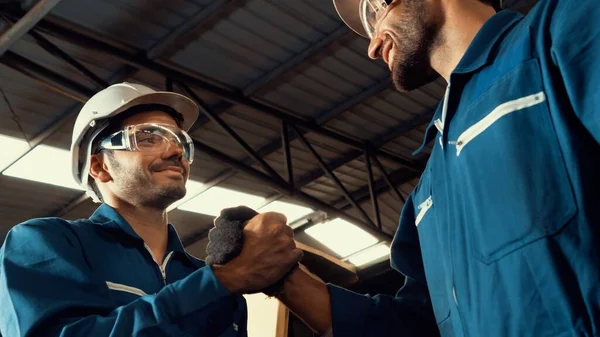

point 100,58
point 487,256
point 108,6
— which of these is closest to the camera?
point 487,256

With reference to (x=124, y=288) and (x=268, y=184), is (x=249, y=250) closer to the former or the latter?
(x=124, y=288)

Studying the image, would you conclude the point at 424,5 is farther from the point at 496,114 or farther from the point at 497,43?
the point at 496,114

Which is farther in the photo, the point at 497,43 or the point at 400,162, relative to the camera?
the point at 400,162

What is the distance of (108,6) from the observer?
5.55m

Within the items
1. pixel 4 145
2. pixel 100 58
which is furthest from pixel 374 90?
pixel 4 145

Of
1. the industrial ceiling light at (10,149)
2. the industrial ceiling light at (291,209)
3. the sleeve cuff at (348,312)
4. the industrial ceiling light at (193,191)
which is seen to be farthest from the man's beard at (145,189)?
the industrial ceiling light at (291,209)

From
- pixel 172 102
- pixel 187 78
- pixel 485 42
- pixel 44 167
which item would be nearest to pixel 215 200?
pixel 44 167

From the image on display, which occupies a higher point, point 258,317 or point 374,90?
point 374,90

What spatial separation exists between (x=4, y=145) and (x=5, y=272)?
571cm

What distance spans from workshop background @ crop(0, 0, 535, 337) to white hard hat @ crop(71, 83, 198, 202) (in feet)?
4.48

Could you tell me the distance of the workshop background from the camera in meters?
5.67

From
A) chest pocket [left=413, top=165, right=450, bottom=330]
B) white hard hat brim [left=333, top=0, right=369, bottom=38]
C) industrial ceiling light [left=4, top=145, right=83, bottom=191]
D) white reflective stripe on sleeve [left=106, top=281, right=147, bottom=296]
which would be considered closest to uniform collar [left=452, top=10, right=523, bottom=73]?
chest pocket [left=413, top=165, right=450, bottom=330]

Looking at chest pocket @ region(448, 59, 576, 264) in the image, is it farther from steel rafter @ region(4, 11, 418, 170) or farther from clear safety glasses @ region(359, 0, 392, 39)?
steel rafter @ region(4, 11, 418, 170)

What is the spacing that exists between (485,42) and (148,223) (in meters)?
1.41
